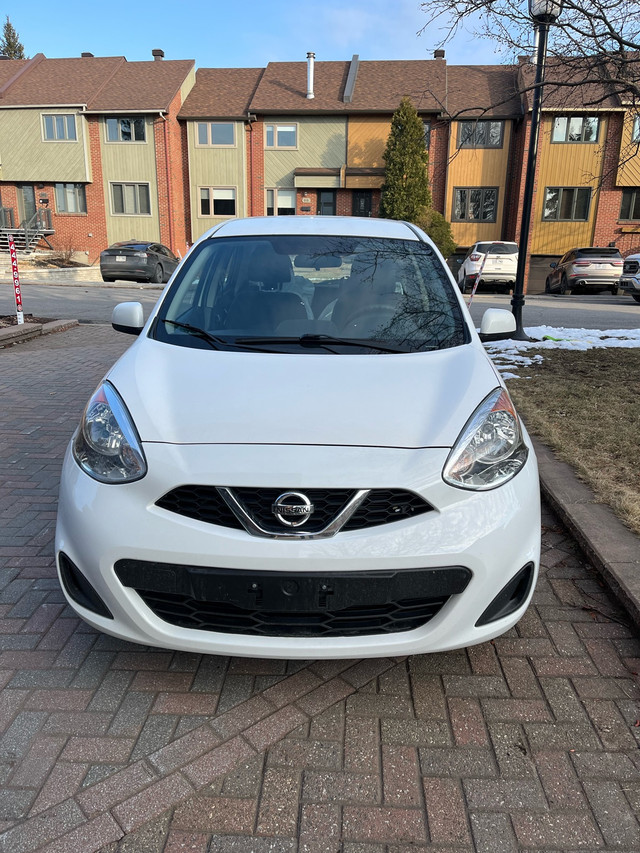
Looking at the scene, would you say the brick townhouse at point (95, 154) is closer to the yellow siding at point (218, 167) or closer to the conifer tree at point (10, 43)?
the yellow siding at point (218, 167)

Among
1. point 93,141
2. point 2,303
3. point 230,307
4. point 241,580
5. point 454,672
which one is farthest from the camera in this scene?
point 93,141

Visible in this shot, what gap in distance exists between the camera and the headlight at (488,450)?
2223 mm

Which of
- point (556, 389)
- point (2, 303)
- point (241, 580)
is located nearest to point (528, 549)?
point (241, 580)

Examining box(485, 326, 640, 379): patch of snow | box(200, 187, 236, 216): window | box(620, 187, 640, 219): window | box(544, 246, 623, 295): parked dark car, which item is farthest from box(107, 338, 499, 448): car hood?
box(620, 187, 640, 219): window

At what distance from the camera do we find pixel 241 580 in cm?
205

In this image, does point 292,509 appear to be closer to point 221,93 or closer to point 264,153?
point 264,153

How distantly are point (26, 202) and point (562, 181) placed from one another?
26659 mm

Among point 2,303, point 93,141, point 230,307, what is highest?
point 93,141

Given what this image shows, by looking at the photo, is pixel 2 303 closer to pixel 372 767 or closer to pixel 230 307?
pixel 230 307

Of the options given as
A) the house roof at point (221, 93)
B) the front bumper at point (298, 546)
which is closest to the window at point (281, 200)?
the house roof at point (221, 93)

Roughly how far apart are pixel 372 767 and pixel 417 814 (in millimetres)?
212

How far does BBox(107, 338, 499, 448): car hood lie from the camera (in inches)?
88.2

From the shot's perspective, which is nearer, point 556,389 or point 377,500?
point 377,500

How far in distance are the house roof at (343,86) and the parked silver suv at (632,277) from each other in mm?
14991
